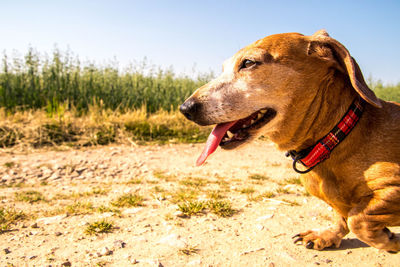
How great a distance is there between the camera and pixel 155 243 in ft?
8.68

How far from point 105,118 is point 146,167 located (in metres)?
2.65

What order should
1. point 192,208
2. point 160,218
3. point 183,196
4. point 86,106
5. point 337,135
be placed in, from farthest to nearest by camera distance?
point 86,106, point 183,196, point 192,208, point 160,218, point 337,135

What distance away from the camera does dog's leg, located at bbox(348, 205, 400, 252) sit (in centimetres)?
211

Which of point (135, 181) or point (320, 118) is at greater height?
point (320, 118)

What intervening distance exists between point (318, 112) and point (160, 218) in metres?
1.81

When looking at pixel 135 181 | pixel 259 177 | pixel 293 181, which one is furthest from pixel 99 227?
pixel 293 181

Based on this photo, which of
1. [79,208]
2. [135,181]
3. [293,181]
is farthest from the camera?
[135,181]

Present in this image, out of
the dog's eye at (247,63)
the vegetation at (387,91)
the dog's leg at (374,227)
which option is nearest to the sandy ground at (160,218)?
the dog's leg at (374,227)

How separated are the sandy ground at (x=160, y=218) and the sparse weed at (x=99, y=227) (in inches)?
1.9

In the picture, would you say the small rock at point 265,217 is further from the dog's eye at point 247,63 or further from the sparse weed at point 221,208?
the dog's eye at point 247,63

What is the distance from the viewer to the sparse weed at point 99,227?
2850mm

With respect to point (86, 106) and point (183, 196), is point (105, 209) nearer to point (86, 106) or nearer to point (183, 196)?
point (183, 196)

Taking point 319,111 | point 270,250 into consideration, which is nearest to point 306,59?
point 319,111

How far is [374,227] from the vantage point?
2139 millimetres
